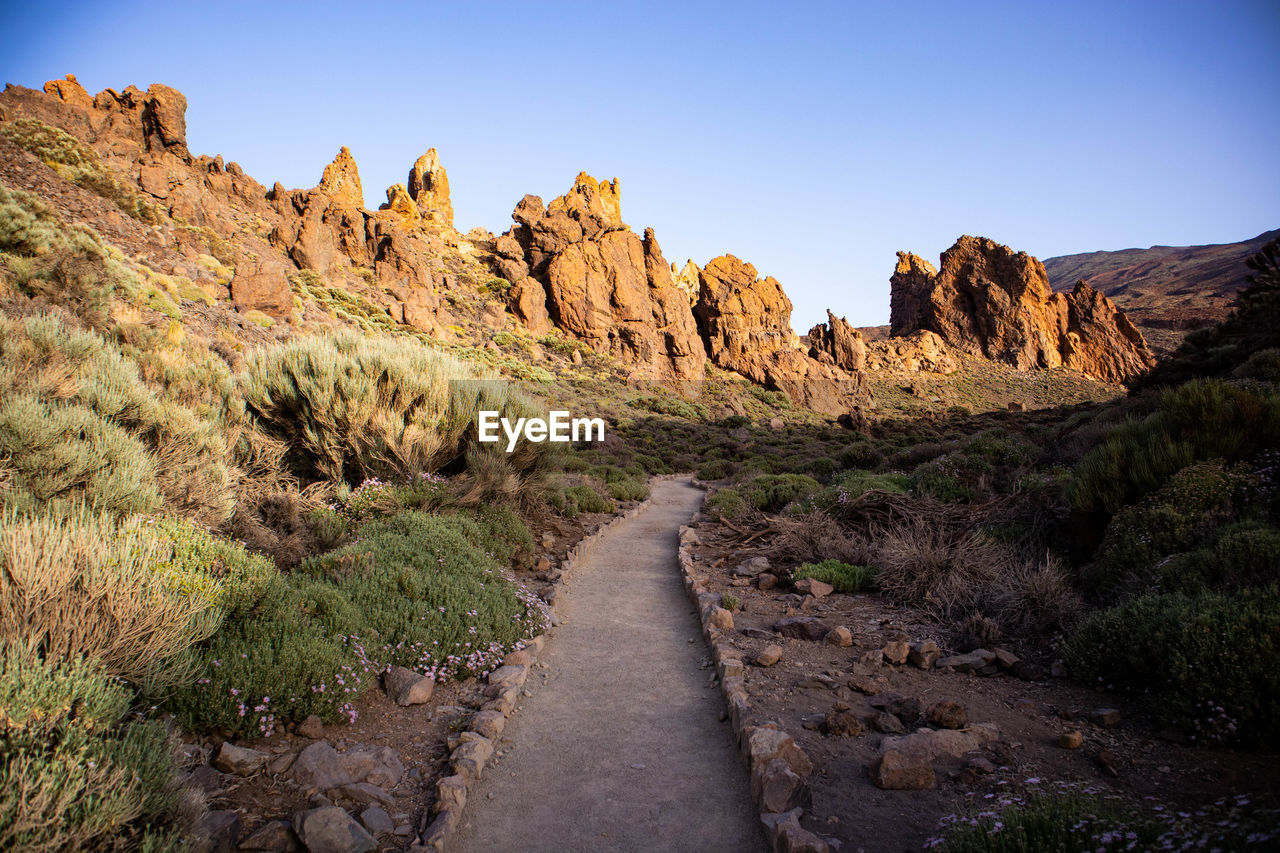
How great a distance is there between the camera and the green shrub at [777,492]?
1396cm

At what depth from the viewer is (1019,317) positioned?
6575 cm

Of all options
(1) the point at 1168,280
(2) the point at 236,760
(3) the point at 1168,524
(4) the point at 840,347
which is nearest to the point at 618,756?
(2) the point at 236,760

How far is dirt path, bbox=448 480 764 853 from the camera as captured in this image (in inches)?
138

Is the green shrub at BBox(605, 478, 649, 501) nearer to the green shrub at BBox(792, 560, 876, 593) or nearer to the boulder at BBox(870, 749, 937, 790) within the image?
the green shrub at BBox(792, 560, 876, 593)

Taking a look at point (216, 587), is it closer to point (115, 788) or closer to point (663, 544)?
point (115, 788)

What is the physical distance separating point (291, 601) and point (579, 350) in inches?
1868

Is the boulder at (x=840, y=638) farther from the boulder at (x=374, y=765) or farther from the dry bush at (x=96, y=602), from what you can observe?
the dry bush at (x=96, y=602)

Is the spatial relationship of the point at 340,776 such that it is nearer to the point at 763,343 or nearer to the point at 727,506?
the point at 727,506

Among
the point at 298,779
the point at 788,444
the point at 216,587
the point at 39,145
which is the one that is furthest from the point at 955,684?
the point at 39,145

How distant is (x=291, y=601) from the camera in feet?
15.7

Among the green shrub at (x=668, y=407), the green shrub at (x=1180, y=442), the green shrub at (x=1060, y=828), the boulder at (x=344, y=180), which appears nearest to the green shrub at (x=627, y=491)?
the green shrub at (x=1180, y=442)

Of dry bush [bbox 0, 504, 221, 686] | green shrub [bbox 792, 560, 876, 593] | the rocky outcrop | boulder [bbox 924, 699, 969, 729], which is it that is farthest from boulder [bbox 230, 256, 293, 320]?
the rocky outcrop

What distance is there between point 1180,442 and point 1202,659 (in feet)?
12.6

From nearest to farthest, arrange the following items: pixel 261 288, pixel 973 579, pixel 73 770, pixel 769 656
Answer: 1. pixel 73 770
2. pixel 769 656
3. pixel 973 579
4. pixel 261 288
